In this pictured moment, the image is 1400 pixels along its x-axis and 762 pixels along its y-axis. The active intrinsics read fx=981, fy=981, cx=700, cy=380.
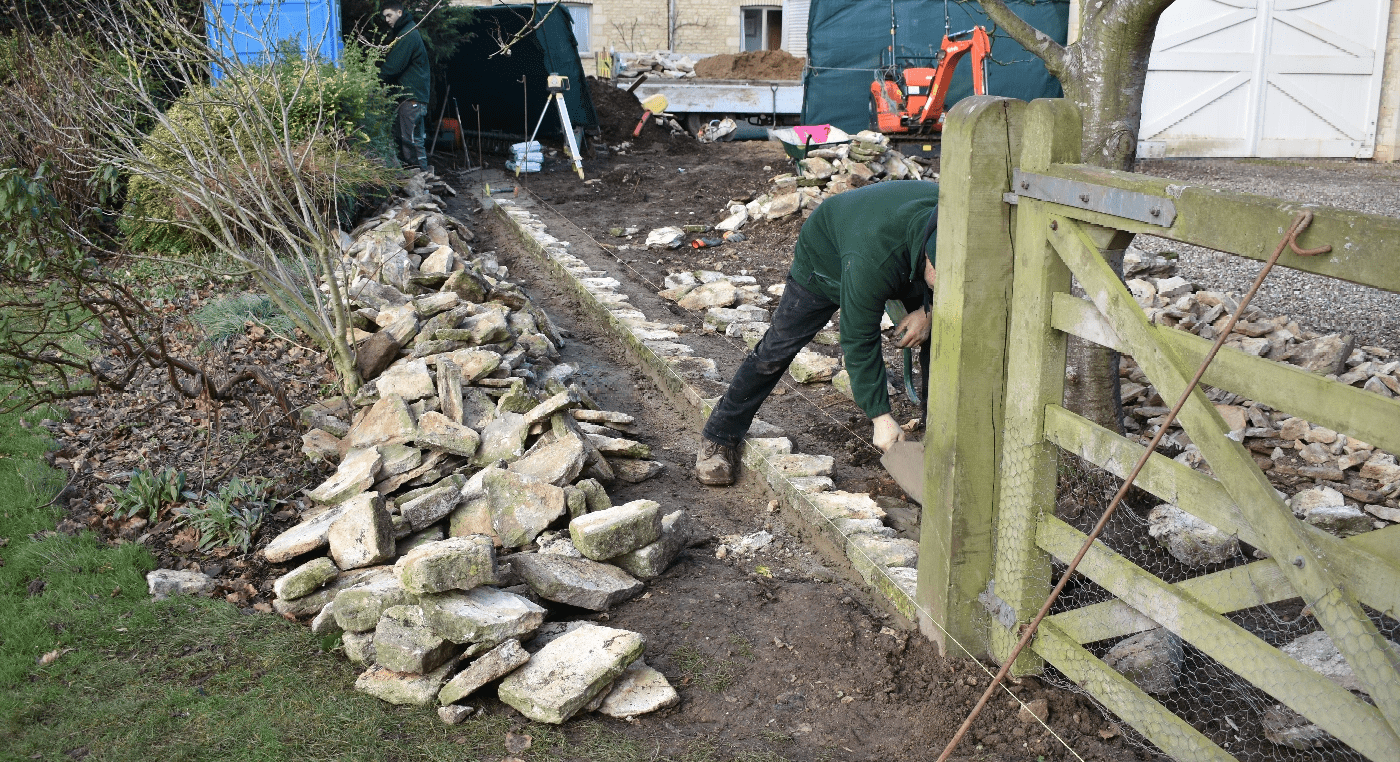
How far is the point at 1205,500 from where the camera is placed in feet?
6.84

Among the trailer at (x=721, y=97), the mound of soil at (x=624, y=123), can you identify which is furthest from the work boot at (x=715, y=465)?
the trailer at (x=721, y=97)


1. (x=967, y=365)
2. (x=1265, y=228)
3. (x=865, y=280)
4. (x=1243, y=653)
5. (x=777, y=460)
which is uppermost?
(x=1265, y=228)

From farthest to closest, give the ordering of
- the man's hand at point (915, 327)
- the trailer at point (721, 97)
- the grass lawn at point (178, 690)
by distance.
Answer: the trailer at point (721, 97)
the man's hand at point (915, 327)
the grass lawn at point (178, 690)

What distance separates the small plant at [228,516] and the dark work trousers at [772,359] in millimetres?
1954

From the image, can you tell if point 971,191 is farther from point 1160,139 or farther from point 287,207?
point 1160,139

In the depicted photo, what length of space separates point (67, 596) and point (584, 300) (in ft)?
15.4

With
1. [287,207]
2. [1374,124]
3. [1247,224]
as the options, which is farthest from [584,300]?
[1374,124]

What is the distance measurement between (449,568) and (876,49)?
1404 centimetres

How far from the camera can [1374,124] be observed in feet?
50.0

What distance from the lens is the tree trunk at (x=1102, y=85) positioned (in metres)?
3.76

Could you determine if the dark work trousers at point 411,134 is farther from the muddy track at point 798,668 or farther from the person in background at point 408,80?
the muddy track at point 798,668

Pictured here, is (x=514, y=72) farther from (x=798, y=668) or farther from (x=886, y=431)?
(x=798, y=668)

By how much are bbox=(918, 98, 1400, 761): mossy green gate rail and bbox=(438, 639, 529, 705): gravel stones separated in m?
1.26

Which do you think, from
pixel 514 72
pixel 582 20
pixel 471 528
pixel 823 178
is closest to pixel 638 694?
pixel 471 528
